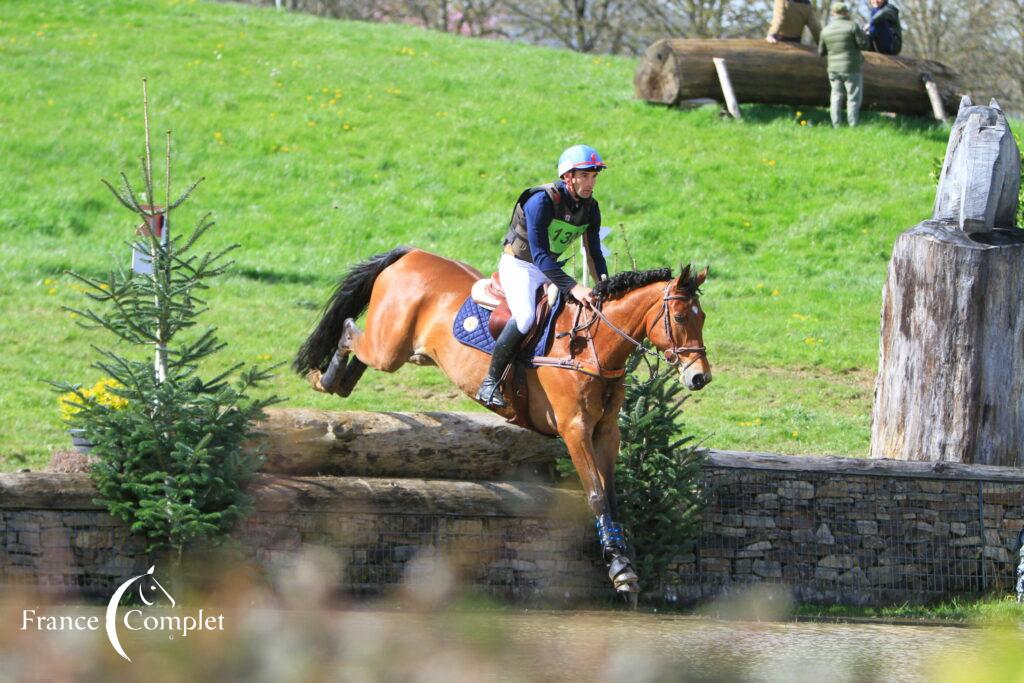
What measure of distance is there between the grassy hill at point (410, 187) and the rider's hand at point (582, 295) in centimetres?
438

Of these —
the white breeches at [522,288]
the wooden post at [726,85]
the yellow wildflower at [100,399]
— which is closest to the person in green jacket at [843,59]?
the wooden post at [726,85]

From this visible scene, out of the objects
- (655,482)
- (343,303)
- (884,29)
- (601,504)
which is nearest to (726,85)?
(884,29)

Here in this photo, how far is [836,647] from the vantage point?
7.17 m

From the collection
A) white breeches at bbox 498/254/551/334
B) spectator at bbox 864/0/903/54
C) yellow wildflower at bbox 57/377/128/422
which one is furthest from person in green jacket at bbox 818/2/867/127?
yellow wildflower at bbox 57/377/128/422

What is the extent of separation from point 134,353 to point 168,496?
22.3 feet

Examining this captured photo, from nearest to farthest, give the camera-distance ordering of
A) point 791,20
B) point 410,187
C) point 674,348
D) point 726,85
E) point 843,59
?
point 674,348 → point 410,187 → point 843,59 → point 726,85 → point 791,20

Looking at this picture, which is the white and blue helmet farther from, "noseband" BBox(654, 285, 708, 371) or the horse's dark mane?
"noseband" BBox(654, 285, 708, 371)

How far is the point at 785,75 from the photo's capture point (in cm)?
2259

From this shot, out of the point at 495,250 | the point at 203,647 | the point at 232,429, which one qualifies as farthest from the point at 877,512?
the point at 495,250

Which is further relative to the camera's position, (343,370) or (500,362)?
(343,370)

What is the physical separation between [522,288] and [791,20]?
16217mm

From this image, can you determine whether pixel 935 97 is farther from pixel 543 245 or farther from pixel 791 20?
pixel 543 245

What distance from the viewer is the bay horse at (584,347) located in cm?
779

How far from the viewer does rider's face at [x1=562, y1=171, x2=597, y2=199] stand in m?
8.27
